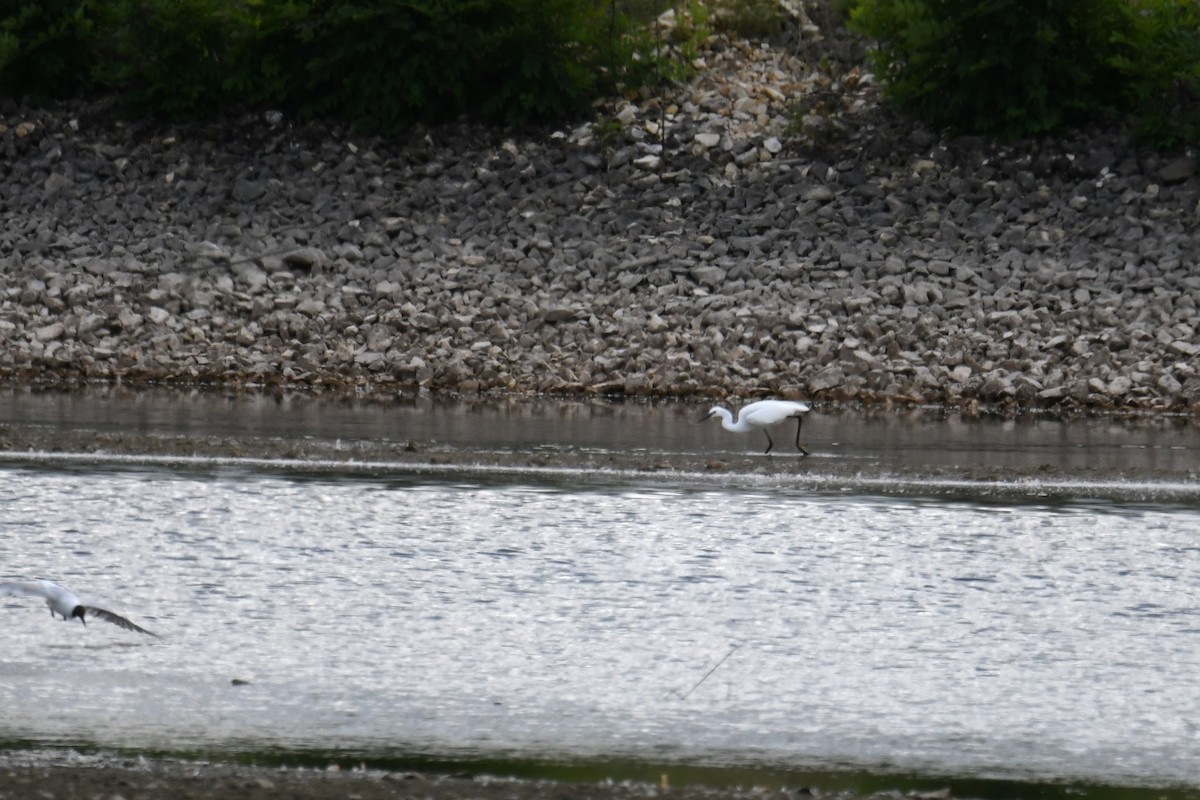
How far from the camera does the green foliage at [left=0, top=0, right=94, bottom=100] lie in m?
40.4

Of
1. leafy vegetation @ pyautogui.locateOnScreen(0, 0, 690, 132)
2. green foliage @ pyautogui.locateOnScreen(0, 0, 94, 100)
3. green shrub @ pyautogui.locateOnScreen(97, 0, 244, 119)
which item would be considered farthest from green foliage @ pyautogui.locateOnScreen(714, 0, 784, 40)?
green foliage @ pyautogui.locateOnScreen(0, 0, 94, 100)

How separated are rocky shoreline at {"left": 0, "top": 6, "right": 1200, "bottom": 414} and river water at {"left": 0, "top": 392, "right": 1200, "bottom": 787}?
370 inches

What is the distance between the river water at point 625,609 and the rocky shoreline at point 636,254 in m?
9.41

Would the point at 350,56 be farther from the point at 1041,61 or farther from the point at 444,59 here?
the point at 1041,61

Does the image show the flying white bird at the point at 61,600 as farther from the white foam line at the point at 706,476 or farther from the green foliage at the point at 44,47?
the green foliage at the point at 44,47

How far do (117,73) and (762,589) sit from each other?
1207 inches

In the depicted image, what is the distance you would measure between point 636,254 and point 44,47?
14593mm

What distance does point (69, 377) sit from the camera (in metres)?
30.2

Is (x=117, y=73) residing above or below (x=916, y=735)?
above

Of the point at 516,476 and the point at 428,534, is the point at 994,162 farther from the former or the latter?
the point at 428,534

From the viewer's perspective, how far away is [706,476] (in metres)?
18.4

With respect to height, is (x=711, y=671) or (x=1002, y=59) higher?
(x=1002, y=59)

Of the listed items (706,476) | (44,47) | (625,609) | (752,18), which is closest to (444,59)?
(752,18)

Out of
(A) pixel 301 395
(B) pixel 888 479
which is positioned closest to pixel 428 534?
(B) pixel 888 479
